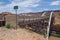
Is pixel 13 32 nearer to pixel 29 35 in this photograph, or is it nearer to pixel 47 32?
pixel 29 35

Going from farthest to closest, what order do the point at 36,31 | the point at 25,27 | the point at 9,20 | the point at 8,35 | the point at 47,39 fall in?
1. the point at 9,20
2. the point at 25,27
3. the point at 36,31
4. the point at 8,35
5. the point at 47,39

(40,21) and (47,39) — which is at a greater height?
(40,21)

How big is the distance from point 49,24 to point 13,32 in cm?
281

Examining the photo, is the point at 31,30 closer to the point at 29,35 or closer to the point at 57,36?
the point at 29,35

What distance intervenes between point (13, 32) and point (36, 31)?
5.47 feet

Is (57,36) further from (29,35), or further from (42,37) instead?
(29,35)

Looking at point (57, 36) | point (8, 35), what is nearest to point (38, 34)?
point (57, 36)

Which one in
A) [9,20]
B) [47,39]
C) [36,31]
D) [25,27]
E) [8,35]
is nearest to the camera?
[47,39]

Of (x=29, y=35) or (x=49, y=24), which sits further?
(x=49, y=24)

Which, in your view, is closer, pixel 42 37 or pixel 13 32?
pixel 42 37

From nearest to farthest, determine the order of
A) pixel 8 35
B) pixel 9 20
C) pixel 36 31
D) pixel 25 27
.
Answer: pixel 8 35 → pixel 36 31 → pixel 25 27 → pixel 9 20

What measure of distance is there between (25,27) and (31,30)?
109 centimetres

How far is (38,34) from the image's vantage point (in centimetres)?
1176

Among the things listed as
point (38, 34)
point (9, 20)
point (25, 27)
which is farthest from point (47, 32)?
point (9, 20)
